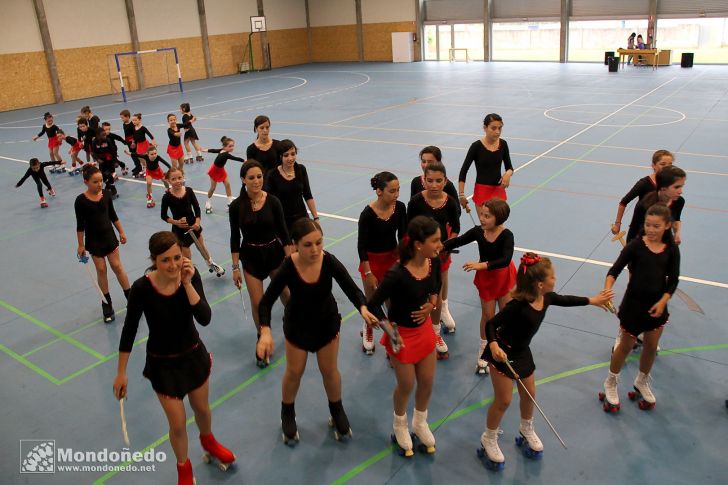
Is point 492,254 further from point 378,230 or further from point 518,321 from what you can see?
point 518,321

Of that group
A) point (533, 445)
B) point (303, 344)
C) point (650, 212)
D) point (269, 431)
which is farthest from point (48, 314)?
point (650, 212)

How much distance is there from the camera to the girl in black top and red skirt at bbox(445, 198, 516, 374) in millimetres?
5754

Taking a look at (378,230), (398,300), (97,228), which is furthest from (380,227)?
(97,228)

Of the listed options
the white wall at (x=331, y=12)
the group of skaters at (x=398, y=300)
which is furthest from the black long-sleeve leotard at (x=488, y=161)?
the white wall at (x=331, y=12)

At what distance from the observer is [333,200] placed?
12578 millimetres

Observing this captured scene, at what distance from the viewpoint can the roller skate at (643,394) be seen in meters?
5.58

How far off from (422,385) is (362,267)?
1612mm

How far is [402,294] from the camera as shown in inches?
187

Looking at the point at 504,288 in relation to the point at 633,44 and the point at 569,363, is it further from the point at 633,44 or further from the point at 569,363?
the point at 633,44

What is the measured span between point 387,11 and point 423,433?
134 feet

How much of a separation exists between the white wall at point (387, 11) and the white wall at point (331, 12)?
1060 millimetres

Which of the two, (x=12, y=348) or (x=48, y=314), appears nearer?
(x=12, y=348)

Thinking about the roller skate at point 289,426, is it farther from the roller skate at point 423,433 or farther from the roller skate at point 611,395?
the roller skate at point 611,395

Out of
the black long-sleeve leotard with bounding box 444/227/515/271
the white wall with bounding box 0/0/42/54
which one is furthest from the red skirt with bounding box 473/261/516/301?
the white wall with bounding box 0/0/42/54
